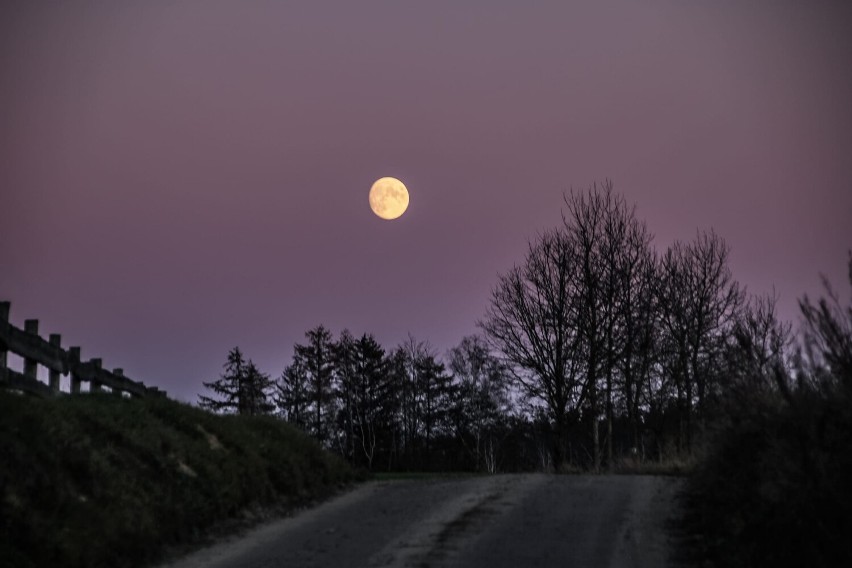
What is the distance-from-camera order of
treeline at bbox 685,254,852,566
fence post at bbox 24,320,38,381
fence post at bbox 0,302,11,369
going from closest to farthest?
treeline at bbox 685,254,852,566 < fence post at bbox 0,302,11,369 < fence post at bbox 24,320,38,381

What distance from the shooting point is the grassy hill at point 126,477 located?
1138 centimetres

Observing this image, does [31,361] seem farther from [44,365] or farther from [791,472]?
[791,472]

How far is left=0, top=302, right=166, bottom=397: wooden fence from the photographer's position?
47.7ft

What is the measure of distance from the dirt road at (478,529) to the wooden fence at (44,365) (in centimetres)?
396

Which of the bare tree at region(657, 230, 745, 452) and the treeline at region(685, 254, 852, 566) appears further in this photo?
the bare tree at region(657, 230, 745, 452)

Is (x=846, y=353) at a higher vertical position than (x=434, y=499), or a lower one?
higher

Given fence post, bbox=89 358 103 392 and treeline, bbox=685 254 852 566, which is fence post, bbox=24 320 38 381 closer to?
fence post, bbox=89 358 103 392

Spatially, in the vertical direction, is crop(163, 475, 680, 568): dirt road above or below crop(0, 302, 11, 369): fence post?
below

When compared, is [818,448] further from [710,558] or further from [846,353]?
[710,558]

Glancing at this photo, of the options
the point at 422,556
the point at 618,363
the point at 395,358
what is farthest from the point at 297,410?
the point at 422,556

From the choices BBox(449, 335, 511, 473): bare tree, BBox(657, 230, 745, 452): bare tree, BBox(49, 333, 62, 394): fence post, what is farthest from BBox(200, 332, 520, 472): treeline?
BBox(49, 333, 62, 394): fence post

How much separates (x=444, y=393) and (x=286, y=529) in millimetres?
62249

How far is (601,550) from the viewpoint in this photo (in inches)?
484

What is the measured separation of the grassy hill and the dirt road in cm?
84
